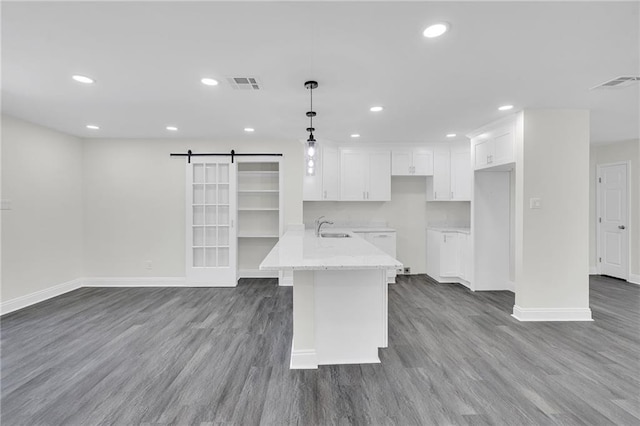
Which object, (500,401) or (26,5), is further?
(500,401)

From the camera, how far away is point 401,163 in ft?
17.2

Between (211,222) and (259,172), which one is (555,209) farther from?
(211,222)

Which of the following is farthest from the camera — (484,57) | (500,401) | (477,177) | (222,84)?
(477,177)

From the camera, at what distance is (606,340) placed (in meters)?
2.84

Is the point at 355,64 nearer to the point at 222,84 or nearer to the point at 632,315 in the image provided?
the point at 222,84

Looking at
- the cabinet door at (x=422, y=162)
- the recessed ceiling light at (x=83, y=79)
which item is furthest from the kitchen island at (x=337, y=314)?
the cabinet door at (x=422, y=162)

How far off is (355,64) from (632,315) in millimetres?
4362

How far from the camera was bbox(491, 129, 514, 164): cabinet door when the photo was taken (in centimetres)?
360

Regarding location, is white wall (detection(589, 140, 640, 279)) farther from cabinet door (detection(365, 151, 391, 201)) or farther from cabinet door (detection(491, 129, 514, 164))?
cabinet door (detection(365, 151, 391, 201))

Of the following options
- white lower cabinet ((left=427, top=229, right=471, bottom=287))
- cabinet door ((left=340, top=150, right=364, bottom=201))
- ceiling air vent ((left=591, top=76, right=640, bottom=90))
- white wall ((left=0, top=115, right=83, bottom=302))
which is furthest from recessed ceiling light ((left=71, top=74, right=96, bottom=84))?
white lower cabinet ((left=427, top=229, right=471, bottom=287))

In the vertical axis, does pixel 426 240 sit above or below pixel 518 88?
below

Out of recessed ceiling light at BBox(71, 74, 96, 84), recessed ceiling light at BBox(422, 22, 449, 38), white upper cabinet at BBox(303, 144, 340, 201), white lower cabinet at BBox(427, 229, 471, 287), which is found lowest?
white lower cabinet at BBox(427, 229, 471, 287)

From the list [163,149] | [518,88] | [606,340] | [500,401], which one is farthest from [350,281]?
[163,149]

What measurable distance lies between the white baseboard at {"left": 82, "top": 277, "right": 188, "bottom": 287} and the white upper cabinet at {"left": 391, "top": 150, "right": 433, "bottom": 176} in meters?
4.07
